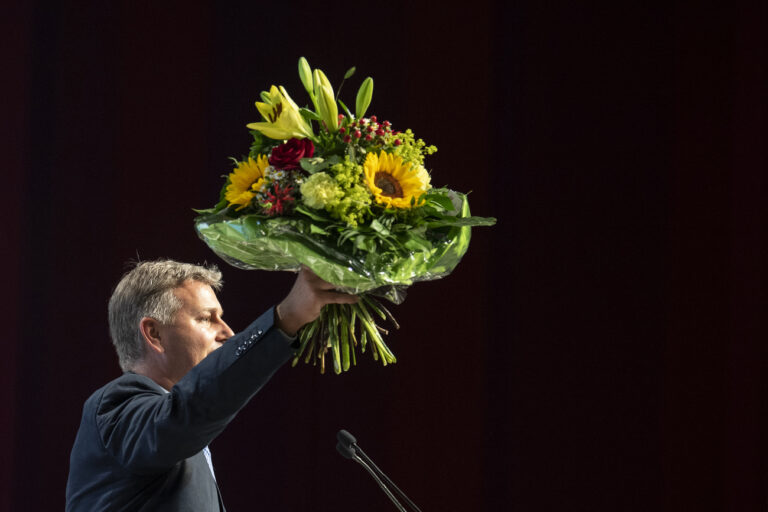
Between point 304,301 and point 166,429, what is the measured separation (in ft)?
0.96

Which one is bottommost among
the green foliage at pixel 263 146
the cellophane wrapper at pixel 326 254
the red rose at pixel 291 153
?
the cellophane wrapper at pixel 326 254

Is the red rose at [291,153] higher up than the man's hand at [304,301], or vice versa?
the red rose at [291,153]

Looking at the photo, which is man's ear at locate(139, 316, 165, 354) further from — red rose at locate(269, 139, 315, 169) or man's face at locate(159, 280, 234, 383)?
red rose at locate(269, 139, 315, 169)

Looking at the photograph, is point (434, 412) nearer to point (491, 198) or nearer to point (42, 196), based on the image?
point (491, 198)

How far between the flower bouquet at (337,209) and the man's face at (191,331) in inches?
12.3

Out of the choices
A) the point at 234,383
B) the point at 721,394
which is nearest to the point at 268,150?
the point at 234,383

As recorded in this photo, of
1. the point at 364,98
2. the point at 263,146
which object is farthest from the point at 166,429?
the point at 364,98

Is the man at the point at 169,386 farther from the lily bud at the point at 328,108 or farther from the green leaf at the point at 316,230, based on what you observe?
the lily bud at the point at 328,108

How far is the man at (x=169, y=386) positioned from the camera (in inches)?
50.6

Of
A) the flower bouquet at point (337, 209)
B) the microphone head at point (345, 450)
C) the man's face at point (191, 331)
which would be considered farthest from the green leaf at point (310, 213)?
the microphone head at point (345, 450)

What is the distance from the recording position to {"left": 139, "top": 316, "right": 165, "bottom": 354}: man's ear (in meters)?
1.69

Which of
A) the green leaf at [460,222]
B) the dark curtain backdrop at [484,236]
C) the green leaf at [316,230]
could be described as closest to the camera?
the green leaf at [316,230]

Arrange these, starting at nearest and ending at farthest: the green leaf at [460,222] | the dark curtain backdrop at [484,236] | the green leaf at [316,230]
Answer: the green leaf at [316,230] < the green leaf at [460,222] < the dark curtain backdrop at [484,236]

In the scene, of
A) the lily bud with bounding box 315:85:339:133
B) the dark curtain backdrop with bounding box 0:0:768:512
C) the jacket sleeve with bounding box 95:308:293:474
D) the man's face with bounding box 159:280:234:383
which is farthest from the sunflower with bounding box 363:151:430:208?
the dark curtain backdrop with bounding box 0:0:768:512
